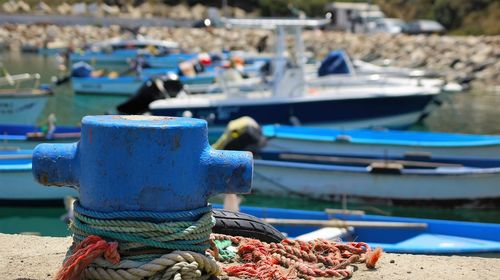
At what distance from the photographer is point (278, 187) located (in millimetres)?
11484

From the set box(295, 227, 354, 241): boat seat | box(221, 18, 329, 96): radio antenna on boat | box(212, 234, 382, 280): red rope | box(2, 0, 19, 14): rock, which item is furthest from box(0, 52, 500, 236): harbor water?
box(2, 0, 19, 14): rock

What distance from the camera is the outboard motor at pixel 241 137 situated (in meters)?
10.1

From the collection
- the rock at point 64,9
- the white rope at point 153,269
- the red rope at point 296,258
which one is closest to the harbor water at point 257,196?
the red rope at point 296,258

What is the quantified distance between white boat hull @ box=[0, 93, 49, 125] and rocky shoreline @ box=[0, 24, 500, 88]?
16819 mm

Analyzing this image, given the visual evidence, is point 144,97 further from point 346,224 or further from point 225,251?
point 225,251

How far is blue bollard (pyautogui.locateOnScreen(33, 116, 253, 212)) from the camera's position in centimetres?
282

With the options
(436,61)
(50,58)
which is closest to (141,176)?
(436,61)

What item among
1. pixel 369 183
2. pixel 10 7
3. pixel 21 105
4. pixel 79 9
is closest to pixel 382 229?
pixel 369 183

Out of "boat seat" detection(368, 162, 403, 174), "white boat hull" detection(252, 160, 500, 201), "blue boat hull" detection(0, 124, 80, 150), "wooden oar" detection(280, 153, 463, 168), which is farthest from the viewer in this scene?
"blue boat hull" detection(0, 124, 80, 150)

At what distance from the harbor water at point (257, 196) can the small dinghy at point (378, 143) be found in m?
1.26

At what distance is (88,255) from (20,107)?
46.0 feet

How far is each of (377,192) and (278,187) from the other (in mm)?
1582

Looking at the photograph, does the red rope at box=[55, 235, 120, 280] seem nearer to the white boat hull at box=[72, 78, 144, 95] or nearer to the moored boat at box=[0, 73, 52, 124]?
the moored boat at box=[0, 73, 52, 124]

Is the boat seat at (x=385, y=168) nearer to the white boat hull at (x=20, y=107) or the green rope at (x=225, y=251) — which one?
the green rope at (x=225, y=251)
